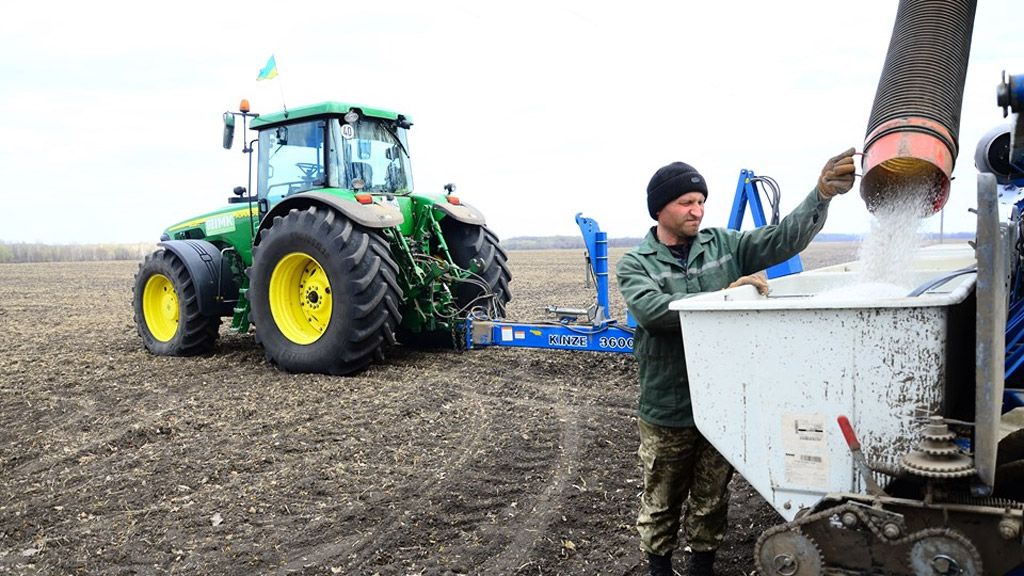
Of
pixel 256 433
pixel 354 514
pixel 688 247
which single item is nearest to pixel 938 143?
pixel 688 247

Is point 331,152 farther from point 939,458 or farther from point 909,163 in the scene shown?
point 939,458

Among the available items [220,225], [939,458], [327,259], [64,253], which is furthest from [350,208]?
[64,253]

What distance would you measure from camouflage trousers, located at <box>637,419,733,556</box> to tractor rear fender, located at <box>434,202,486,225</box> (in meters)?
5.27

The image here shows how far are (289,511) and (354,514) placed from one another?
1.09 feet

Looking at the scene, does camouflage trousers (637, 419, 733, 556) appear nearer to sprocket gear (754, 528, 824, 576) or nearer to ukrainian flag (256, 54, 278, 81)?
sprocket gear (754, 528, 824, 576)

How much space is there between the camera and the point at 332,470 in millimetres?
4621

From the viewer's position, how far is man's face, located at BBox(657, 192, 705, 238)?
3.07m

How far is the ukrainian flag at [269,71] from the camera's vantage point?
26.2 ft

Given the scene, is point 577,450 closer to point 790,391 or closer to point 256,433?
point 256,433

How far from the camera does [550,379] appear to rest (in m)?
6.74

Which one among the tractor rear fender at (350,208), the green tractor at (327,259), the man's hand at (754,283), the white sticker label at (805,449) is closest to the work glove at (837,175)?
the man's hand at (754,283)

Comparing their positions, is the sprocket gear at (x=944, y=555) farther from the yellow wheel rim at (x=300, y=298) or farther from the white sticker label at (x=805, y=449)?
the yellow wheel rim at (x=300, y=298)

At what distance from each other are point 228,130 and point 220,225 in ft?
3.89

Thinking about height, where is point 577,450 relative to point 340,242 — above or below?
below
